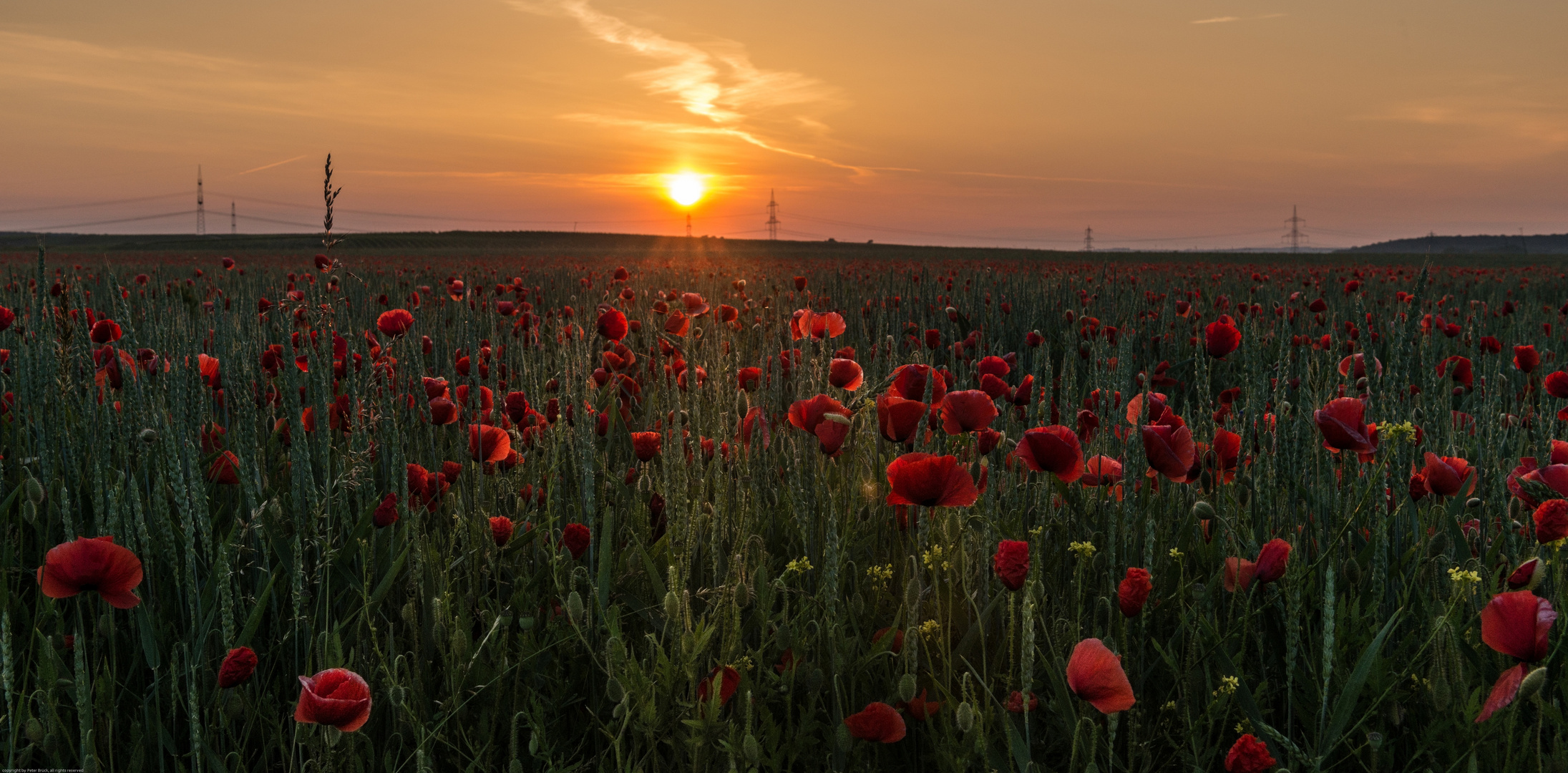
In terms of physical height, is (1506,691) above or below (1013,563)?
below

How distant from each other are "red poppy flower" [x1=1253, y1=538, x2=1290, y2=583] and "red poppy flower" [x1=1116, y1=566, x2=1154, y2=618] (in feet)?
1.00

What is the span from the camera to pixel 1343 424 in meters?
1.60

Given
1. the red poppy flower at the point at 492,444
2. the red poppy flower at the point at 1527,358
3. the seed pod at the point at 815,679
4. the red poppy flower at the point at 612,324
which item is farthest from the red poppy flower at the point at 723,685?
the red poppy flower at the point at 1527,358

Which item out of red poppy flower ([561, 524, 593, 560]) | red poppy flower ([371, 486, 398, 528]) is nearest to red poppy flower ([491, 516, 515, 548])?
red poppy flower ([561, 524, 593, 560])

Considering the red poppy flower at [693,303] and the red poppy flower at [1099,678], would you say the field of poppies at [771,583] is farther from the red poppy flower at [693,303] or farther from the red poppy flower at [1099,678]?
the red poppy flower at [693,303]

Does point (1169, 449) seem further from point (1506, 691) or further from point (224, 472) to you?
point (224, 472)

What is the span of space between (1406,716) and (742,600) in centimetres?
119

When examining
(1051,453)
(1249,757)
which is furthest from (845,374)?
(1249,757)

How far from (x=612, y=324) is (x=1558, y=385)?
2.71m

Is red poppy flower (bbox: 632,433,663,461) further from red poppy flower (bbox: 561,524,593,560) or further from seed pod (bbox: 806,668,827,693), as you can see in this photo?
seed pod (bbox: 806,668,827,693)

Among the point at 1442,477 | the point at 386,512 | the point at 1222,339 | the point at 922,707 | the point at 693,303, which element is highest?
the point at 693,303

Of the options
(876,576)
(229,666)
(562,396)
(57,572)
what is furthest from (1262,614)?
(57,572)

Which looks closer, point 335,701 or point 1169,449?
point 335,701

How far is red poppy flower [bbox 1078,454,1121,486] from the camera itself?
1891 mm
